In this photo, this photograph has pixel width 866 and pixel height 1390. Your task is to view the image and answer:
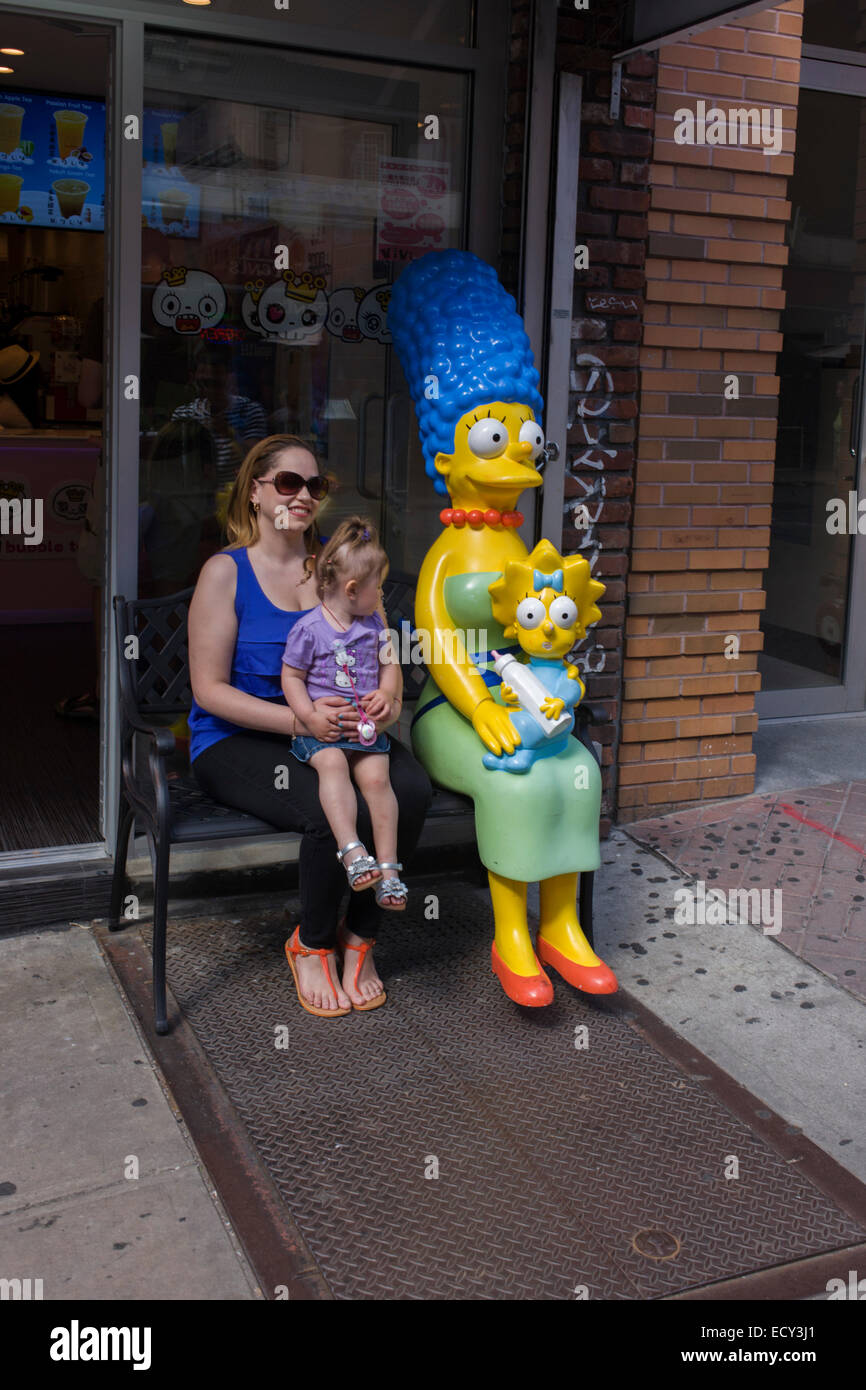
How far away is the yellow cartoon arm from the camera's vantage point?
363cm

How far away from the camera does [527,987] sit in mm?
3605

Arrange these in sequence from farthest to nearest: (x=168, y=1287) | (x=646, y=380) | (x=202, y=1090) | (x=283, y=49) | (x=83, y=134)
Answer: (x=83, y=134), (x=646, y=380), (x=283, y=49), (x=202, y=1090), (x=168, y=1287)

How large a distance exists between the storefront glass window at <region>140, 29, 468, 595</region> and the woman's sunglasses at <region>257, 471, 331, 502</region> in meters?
0.66

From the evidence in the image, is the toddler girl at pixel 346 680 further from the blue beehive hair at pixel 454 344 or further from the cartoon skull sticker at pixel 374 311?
the cartoon skull sticker at pixel 374 311

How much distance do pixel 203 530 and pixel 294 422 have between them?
468 millimetres

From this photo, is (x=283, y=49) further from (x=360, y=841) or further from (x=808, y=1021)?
(x=808, y=1021)

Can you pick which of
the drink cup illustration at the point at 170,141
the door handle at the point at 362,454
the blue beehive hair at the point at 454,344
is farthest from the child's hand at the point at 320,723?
the drink cup illustration at the point at 170,141

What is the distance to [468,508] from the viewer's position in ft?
12.6

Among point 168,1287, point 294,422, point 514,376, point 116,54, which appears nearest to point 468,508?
point 514,376

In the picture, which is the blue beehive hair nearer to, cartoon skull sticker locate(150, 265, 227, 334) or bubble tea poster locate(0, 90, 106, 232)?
cartoon skull sticker locate(150, 265, 227, 334)

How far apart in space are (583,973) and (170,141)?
2743 millimetres

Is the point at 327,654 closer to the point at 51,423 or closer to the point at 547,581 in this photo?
the point at 547,581

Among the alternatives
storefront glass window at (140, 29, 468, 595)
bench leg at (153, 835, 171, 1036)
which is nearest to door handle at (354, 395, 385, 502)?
storefront glass window at (140, 29, 468, 595)

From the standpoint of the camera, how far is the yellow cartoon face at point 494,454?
372 centimetres
